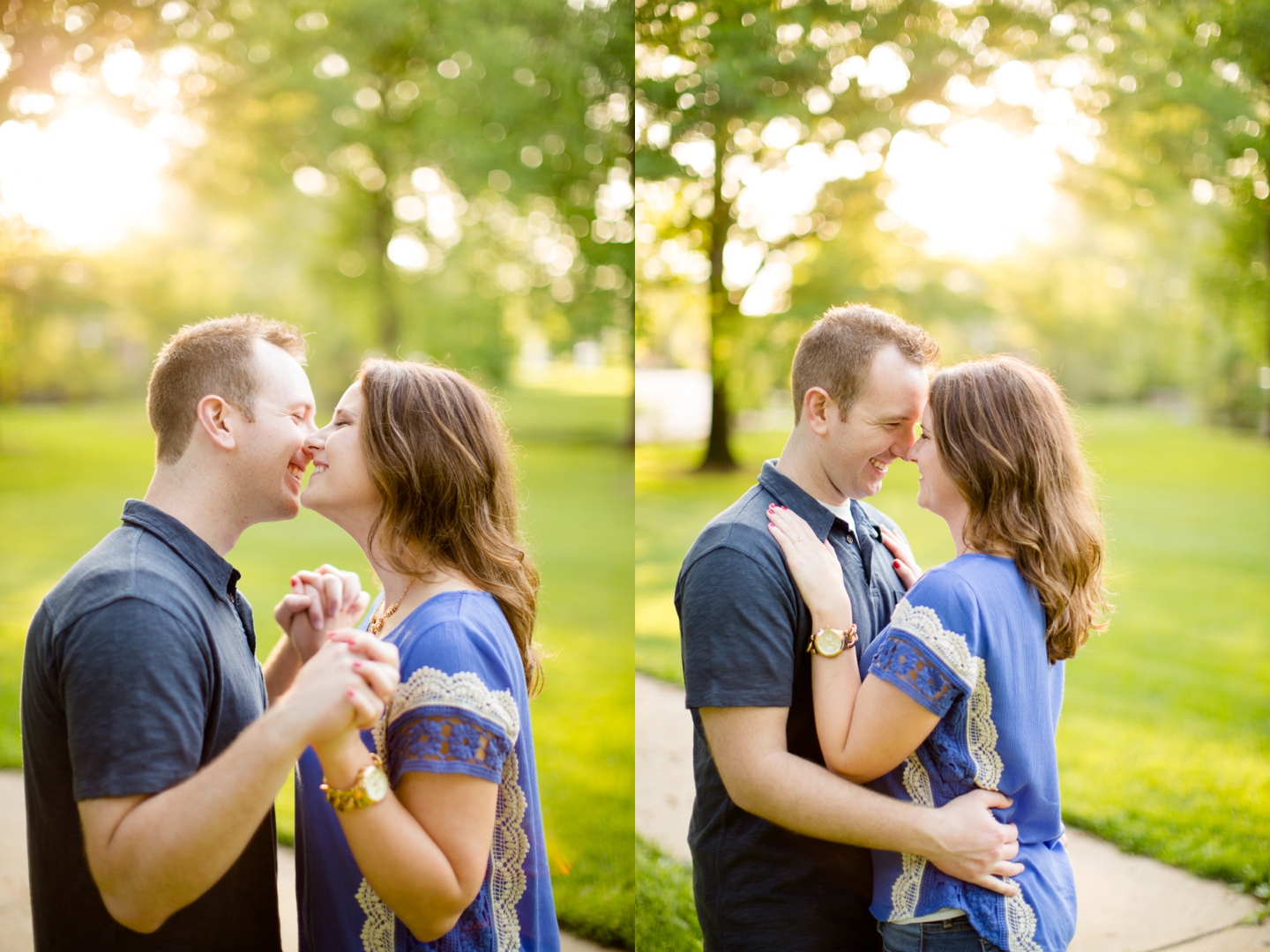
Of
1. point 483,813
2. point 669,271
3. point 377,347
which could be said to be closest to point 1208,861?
point 483,813

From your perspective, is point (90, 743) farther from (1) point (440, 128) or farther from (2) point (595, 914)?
(1) point (440, 128)

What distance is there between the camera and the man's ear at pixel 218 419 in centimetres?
178

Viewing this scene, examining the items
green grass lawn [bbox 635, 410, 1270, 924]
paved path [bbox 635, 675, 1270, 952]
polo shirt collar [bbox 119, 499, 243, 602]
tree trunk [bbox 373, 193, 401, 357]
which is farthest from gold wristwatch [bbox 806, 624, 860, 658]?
tree trunk [bbox 373, 193, 401, 357]

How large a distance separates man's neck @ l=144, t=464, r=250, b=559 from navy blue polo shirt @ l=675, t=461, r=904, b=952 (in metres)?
0.88

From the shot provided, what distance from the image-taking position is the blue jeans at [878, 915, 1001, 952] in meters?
1.67

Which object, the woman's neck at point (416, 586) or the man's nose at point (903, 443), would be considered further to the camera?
the man's nose at point (903, 443)

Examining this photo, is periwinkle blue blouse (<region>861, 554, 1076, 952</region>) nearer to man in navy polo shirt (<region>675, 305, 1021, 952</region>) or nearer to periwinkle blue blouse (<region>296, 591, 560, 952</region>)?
man in navy polo shirt (<region>675, 305, 1021, 952</region>)

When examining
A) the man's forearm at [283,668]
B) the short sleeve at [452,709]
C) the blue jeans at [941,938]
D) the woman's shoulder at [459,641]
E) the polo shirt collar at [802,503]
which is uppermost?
the polo shirt collar at [802,503]

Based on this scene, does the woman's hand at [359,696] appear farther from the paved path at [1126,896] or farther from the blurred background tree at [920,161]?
the blurred background tree at [920,161]

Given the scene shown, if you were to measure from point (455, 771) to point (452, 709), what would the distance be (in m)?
0.09

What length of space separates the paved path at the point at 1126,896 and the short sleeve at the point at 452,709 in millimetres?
2722

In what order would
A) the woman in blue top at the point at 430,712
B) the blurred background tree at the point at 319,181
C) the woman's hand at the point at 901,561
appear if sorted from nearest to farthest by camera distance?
the woman in blue top at the point at 430,712
the woman's hand at the point at 901,561
the blurred background tree at the point at 319,181

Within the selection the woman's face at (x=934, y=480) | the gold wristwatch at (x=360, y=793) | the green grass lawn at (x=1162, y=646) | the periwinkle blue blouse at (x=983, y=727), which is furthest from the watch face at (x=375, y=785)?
the green grass lawn at (x=1162, y=646)

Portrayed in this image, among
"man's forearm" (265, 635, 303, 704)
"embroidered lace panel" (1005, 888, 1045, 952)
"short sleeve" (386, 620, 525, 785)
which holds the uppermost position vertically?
"short sleeve" (386, 620, 525, 785)
